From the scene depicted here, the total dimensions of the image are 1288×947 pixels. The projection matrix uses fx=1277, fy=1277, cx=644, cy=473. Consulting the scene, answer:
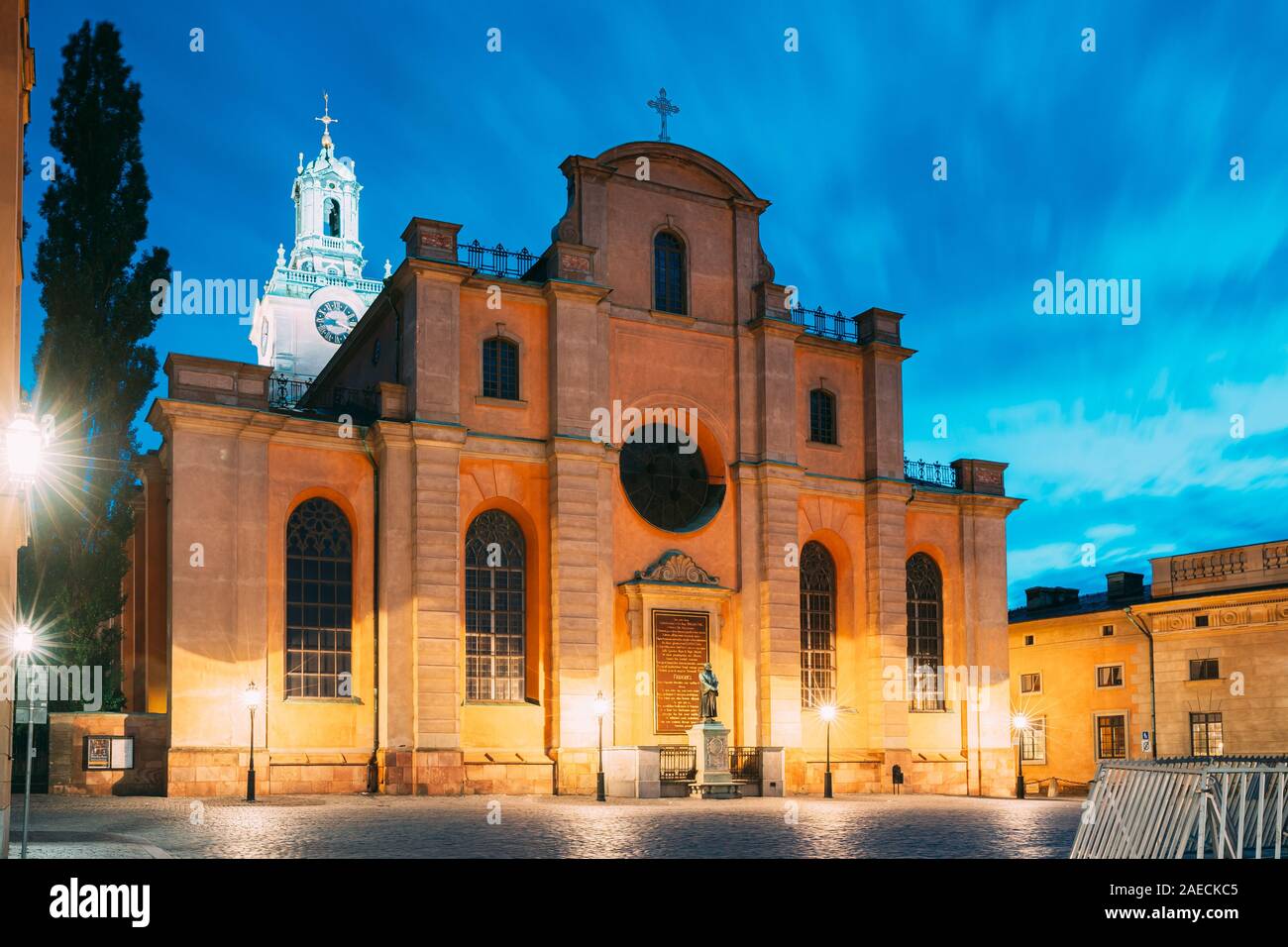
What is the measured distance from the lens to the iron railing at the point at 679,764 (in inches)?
1280

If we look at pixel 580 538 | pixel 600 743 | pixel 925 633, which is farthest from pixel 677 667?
pixel 925 633

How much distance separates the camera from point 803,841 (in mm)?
19188

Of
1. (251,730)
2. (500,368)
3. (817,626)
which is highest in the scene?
(500,368)

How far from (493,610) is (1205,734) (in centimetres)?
2381

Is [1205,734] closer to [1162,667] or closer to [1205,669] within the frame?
[1205,669]

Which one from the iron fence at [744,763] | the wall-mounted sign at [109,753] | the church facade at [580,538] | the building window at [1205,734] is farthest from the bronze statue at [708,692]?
the building window at [1205,734]

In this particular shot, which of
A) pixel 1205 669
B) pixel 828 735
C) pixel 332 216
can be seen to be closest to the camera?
pixel 828 735

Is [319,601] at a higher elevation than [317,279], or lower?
lower

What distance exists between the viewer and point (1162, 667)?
43312mm

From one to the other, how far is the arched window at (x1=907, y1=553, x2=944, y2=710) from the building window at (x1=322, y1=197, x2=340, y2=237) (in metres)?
63.8
